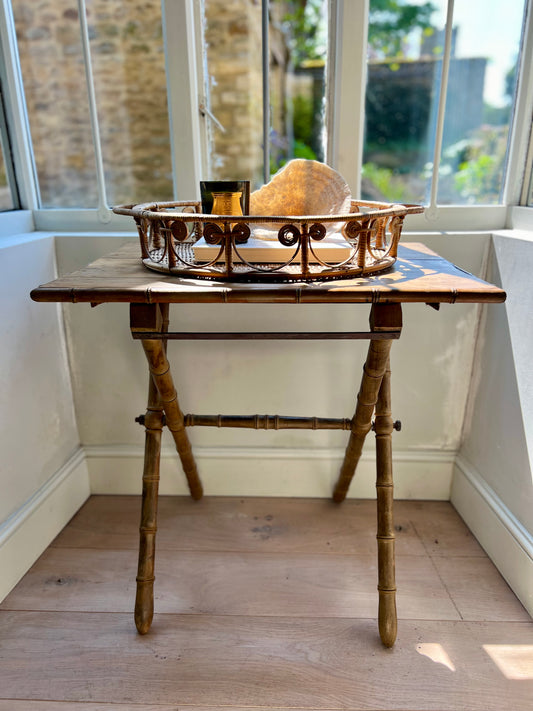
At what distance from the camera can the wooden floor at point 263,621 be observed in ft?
3.51

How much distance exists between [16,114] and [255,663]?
1.70 meters

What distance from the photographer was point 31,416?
1.46 metres

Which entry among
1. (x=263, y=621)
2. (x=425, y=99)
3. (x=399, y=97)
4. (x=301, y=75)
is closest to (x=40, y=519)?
(x=263, y=621)

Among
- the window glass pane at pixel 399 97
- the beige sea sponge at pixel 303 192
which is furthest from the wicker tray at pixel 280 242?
the window glass pane at pixel 399 97

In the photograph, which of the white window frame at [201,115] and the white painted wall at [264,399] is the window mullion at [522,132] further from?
the white painted wall at [264,399]

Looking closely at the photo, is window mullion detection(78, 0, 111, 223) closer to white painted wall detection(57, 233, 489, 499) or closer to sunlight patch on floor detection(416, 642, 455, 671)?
white painted wall detection(57, 233, 489, 499)

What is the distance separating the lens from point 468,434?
5.48ft

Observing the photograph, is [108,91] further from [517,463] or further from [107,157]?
[517,463]

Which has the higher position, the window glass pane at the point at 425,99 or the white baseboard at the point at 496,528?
the window glass pane at the point at 425,99

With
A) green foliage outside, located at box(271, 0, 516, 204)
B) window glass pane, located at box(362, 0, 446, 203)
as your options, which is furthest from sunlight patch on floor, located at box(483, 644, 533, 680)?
window glass pane, located at box(362, 0, 446, 203)

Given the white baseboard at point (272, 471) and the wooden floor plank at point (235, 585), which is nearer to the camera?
Answer: the wooden floor plank at point (235, 585)

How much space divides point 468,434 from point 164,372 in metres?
1.07

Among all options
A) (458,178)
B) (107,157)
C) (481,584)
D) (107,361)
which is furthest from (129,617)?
(458,178)

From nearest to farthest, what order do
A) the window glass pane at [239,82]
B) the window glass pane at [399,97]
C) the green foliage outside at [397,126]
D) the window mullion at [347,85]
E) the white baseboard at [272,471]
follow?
the window mullion at [347,85] < the white baseboard at [272,471] < the window glass pane at [239,82] < the green foliage outside at [397,126] < the window glass pane at [399,97]
